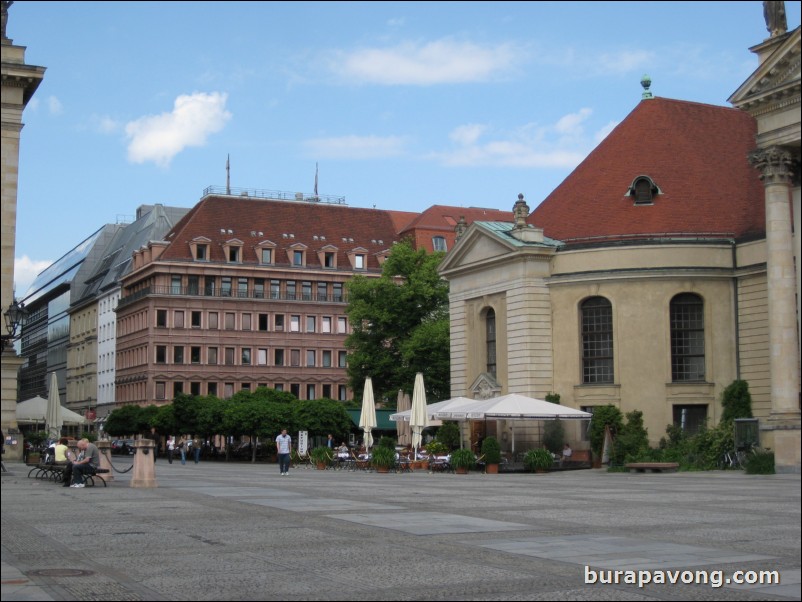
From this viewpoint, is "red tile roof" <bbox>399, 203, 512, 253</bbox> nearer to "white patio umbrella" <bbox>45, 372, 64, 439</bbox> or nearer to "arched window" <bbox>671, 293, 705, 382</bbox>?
"arched window" <bbox>671, 293, 705, 382</bbox>

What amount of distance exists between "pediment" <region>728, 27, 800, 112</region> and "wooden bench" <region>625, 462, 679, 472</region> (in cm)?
1355

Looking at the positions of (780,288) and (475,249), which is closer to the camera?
(780,288)

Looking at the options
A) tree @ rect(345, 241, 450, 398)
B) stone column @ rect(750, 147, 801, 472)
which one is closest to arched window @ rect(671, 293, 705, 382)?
stone column @ rect(750, 147, 801, 472)

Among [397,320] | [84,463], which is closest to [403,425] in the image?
[397,320]

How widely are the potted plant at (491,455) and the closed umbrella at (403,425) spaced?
11.9 metres

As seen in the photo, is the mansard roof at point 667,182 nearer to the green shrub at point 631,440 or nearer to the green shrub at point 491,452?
the green shrub at point 631,440

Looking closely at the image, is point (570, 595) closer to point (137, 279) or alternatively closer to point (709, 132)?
point (709, 132)

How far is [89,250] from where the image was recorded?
140625mm

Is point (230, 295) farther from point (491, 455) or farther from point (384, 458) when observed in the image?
point (491, 455)

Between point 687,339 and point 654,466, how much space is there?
30.7 feet

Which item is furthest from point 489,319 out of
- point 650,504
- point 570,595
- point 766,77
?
point 570,595

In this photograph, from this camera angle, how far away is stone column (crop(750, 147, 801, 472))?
128 ft

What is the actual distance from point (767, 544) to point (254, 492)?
16.0 meters

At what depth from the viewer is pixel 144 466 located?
102ft
